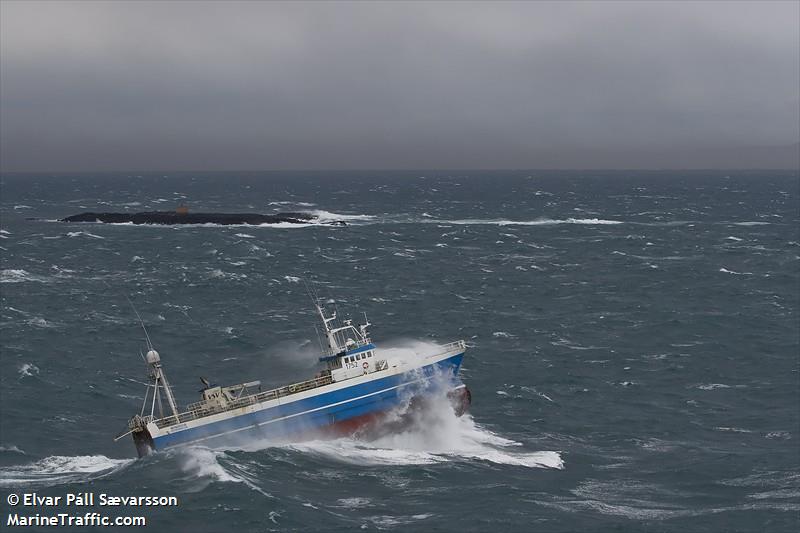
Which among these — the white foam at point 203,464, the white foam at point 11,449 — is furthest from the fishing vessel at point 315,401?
the white foam at point 11,449

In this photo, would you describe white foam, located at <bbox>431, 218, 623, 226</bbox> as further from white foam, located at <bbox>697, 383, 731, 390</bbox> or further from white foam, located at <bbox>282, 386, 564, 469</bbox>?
white foam, located at <bbox>282, 386, 564, 469</bbox>

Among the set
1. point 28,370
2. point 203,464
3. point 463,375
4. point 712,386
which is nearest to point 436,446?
point 463,375

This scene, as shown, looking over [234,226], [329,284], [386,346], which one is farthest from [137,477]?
[234,226]

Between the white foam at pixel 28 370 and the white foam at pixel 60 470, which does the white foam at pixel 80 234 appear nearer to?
the white foam at pixel 28 370

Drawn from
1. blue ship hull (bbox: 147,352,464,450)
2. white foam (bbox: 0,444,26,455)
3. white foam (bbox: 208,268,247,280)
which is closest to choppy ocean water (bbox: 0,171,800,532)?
white foam (bbox: 0,444,26,455)

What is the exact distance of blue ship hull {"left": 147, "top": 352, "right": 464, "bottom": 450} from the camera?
56056mm

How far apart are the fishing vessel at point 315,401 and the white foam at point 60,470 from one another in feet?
8.66

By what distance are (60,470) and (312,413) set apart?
15.7 meters

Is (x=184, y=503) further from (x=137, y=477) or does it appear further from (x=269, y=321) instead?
(x=269, y=321)

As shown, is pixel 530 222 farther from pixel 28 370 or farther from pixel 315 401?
pixel 315 401

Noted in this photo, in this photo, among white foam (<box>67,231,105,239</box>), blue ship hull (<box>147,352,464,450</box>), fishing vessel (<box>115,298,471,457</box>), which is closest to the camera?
fishing vessel (<box>115,298,471,457</box>)

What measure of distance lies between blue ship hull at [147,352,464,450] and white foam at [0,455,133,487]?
11.0ft

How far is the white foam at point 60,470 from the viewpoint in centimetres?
4947

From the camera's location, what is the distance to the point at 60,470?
5150 cm
